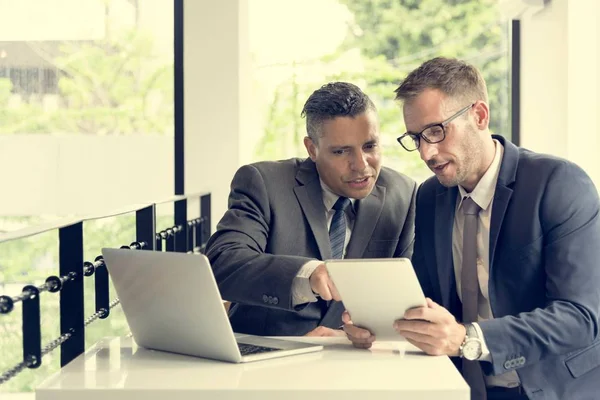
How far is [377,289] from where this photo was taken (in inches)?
78.5

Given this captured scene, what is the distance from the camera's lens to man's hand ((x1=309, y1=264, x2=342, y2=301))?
2.31m

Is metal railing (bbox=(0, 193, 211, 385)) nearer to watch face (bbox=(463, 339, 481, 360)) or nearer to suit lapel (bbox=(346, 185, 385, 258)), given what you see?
suit lapel (bbox=(346, 185, 385, 258))

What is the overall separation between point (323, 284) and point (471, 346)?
390 millimetres

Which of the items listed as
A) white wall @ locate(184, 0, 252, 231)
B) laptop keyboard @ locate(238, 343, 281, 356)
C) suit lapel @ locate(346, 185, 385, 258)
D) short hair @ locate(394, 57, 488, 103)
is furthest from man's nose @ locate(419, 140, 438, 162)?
white wall @ locate(184, 0, 252, 231)

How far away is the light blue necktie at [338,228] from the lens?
9.92 feet

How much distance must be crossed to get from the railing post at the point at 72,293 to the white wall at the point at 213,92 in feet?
8.08

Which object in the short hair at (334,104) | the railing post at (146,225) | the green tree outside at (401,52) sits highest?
the green tree outside at (401,52)

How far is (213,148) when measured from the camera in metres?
4.92

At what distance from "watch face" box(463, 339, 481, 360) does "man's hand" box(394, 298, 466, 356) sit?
3 cm

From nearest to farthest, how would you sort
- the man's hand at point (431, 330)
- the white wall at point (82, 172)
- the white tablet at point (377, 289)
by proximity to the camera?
the white tablet at point (377, 289) → the man's hand at point (431, 330) → the white wall at point (82, 172)

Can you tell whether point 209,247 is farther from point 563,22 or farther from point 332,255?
point 563,22

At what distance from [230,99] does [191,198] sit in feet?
1.77

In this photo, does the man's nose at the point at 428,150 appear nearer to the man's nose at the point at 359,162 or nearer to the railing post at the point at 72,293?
the man's nose at the point at 359,162

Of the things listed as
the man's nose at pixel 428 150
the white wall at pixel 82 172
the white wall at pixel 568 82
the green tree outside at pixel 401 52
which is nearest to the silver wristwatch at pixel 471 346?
the man's nose at pixel 428 150
